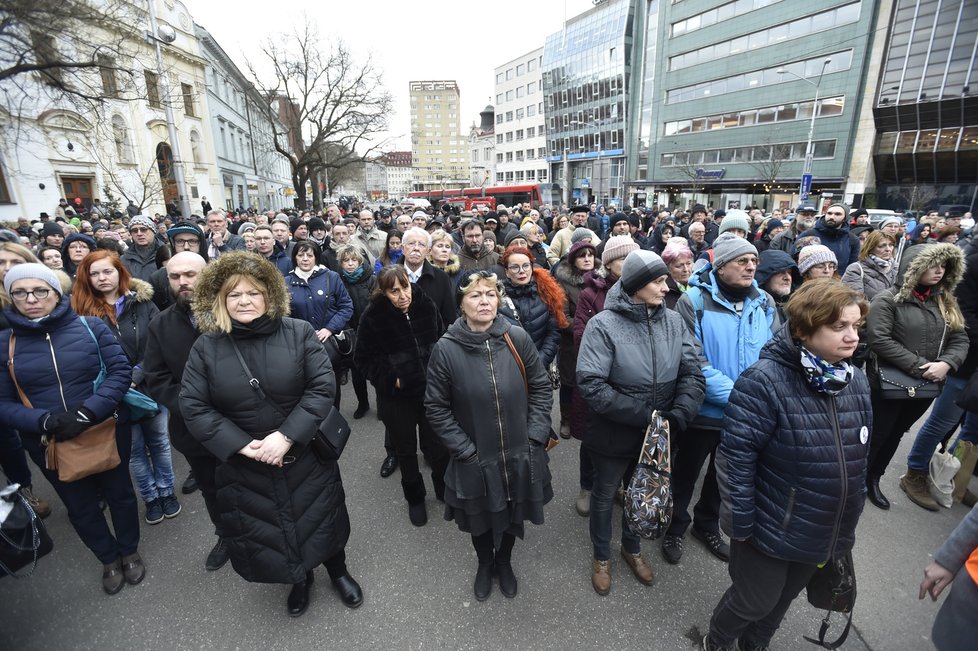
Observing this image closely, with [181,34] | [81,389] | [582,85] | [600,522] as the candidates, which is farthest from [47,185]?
[582,85]

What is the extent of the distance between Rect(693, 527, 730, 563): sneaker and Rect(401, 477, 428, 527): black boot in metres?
2.16

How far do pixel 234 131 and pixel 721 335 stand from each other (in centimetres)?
4797

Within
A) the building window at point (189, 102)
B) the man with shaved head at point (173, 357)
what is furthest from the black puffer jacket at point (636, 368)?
the building window at point (189, 102)

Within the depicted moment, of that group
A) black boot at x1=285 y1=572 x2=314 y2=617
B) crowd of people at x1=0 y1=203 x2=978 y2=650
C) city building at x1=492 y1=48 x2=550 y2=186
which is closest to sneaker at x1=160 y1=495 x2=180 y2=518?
crowd of people at x1=0 y1=203 x2=978 y2=650

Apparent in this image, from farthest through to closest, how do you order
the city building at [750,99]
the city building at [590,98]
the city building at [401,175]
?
the city building at [401,175]
the city building at [590,98]
the city building at [750,99]

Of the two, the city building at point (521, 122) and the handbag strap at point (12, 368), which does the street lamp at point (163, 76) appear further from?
the city building at point (521, 122)

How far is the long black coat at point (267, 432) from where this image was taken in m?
2.26

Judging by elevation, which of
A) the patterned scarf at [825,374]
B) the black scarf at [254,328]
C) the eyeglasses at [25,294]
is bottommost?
the patterned scarf at [825,374]

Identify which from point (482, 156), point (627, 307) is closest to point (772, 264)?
point (627, 307)

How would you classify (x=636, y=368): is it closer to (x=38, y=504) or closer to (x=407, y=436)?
(x=407, y=436)

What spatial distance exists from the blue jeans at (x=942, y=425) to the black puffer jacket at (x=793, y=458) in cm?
266

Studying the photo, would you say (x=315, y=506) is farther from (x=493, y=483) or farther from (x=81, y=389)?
(x=81, y=389)

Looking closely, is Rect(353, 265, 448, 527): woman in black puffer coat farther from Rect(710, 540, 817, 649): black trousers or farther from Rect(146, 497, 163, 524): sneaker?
Rect(710, 540, 817, 649): black trousers

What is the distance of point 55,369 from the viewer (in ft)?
8.59
